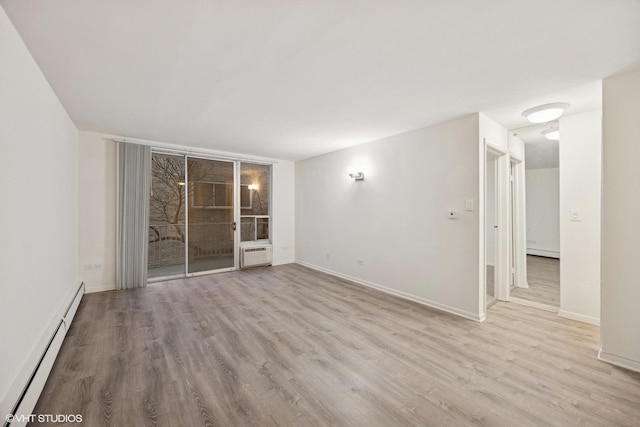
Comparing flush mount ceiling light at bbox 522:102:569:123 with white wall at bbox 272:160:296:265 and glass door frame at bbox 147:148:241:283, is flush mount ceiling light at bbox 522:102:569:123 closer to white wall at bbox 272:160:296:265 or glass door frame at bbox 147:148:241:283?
white wall at bbox 272:160:296:265

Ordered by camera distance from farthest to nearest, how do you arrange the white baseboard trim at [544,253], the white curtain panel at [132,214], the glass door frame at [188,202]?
the white baseboard trim at [544,253] < the glass door frame at [188,202] < the white curtain panel at [132,214]

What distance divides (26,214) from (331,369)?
2601 millimetres

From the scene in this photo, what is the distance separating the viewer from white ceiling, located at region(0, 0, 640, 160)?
1.54m

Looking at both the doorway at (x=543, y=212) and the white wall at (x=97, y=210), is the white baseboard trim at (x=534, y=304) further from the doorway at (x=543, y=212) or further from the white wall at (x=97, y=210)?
the white wall at (x=97, y=210)

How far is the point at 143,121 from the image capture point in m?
3.55

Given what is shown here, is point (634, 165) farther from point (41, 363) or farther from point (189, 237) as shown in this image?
point (189, 237)

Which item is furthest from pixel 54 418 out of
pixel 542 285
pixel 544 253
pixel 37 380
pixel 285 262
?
pixel 544 253

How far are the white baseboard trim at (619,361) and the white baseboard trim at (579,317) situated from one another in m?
0.97

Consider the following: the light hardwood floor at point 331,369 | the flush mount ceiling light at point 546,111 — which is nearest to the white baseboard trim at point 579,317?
the light hardwood floor at point 331,369

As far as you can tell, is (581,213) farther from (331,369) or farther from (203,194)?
(203,194)

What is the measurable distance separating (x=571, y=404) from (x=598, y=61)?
2567 mm

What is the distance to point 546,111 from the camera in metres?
2.86

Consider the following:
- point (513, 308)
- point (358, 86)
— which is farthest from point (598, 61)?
point (513, 308)

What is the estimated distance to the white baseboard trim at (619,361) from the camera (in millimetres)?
2166
